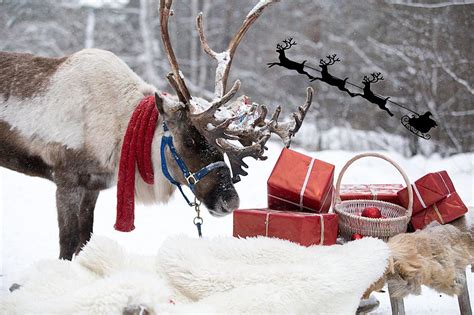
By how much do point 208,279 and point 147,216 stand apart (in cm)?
348

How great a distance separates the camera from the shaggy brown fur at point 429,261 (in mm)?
2223

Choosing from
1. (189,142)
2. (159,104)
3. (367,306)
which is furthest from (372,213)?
(159,104)

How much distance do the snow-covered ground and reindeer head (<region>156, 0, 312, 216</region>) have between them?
0.89 m

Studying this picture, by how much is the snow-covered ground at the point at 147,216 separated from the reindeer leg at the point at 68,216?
801 millimetres

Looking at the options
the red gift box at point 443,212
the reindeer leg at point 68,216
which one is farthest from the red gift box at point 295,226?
the reindeer leg at point 68,216

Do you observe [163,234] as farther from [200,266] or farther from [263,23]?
[263,23]

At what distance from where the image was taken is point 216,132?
2789 millimetres

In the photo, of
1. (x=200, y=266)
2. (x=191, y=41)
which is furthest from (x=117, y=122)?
(x=191, y=41)

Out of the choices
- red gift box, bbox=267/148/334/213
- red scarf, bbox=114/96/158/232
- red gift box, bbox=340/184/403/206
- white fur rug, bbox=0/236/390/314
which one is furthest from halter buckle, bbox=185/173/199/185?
red gift box, bbox=340/184/403/206

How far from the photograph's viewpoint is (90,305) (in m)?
1.72

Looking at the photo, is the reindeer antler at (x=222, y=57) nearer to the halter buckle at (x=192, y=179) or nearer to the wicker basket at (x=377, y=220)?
the halter buckle at (x=192, y=179)

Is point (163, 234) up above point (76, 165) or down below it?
below

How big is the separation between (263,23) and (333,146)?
9.91 ft

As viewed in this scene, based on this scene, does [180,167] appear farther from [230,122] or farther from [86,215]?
[86,215]
